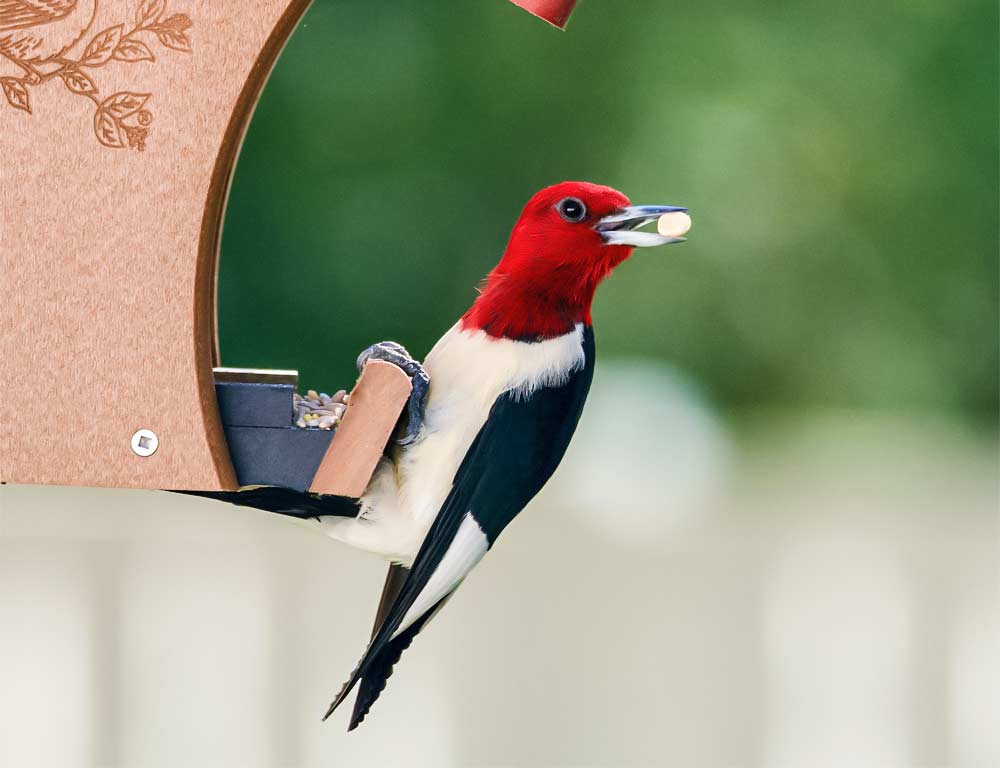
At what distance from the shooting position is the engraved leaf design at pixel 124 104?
1.44 meters

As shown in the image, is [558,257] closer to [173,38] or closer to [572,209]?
[572,209]

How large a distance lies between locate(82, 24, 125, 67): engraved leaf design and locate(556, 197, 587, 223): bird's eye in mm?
564

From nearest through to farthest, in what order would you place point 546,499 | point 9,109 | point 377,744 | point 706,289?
1. point 9,109
2. point 377,744
3. point 706,289
4. point 546,499

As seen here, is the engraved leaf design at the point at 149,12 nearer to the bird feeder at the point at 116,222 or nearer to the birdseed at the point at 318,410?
the bird feeder at the point at 116,222

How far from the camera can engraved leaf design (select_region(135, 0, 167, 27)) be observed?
1442 mm

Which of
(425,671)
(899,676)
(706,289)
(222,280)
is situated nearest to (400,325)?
(222,280)

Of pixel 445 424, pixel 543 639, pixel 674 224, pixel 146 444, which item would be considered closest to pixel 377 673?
pixel 445 424

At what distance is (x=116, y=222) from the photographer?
4.77 ft

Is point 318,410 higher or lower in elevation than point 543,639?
higher

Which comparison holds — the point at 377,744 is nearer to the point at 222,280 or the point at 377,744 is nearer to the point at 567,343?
the point at 222,280

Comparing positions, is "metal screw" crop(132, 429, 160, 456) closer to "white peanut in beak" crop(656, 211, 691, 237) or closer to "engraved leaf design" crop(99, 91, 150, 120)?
"engraved leaf design" crop(99, 91, 150, 120)

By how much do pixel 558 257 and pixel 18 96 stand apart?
67 cm

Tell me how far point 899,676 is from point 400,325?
2147 mm

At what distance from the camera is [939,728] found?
4383mm
